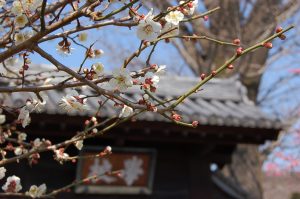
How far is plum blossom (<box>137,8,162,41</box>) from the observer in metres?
2.05

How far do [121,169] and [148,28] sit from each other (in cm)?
405

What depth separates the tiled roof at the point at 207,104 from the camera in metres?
5.14

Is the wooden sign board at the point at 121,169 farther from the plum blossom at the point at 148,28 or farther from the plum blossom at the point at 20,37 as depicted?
the plum blossom at the point at 148,28

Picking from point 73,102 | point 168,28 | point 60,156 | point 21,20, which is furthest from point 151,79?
point 60,156

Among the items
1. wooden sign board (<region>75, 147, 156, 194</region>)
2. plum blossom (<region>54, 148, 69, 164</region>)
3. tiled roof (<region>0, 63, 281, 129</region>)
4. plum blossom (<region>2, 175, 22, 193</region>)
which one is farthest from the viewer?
wooden sign board (<region>75, 147, 156, 194</region>)

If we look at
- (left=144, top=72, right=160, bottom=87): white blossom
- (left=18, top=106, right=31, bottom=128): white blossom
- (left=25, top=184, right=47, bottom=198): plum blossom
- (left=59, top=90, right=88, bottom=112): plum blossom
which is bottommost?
(left=25, top=184, right=47, bottom=198): plum blossom

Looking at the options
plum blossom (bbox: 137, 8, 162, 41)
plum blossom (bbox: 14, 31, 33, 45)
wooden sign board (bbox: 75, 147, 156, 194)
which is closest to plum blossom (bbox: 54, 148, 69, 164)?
plum blossom (bbox: 14, 31, 33, 45)

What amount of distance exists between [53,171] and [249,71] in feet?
18.5

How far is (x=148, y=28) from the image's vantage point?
6.75ft

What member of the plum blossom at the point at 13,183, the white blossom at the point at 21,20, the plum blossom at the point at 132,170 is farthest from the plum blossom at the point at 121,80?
the plum blossom at the point at 132,170

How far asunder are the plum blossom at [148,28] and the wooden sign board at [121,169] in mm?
3704

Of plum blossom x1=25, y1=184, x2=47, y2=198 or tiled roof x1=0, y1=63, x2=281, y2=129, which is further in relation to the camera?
tiled roof x1=0, y1=63, x2=281, y2=129

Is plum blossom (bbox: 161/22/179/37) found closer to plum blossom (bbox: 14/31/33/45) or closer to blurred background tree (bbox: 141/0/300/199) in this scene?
plum blossom (bbox: 14/31/33/45)

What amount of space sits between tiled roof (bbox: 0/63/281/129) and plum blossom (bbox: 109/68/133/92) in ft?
8.01
